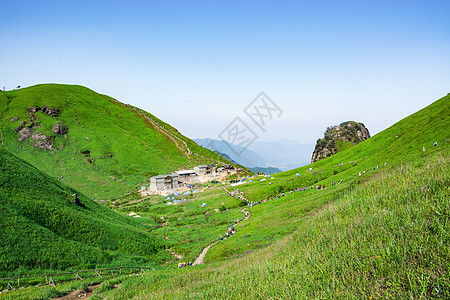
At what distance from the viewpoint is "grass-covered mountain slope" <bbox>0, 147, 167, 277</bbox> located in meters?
22.7

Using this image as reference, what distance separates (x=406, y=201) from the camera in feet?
29.7

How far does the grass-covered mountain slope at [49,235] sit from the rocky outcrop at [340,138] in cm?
15977

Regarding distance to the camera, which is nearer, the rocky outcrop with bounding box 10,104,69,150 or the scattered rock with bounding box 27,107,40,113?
the rocky outcrop with bounding box 10,104,69,150

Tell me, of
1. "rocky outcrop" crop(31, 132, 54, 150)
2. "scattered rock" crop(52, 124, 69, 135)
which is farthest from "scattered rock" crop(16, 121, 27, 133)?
"scattered rock" crop(52, 124, 69, 135)

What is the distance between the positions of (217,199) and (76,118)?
142 metres

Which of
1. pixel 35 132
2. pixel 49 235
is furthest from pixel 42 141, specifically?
pixel 49 235

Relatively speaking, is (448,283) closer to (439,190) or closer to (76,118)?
(439,190)

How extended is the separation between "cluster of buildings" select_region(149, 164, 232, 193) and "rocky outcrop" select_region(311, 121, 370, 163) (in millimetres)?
88397

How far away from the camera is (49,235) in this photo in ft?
85.9

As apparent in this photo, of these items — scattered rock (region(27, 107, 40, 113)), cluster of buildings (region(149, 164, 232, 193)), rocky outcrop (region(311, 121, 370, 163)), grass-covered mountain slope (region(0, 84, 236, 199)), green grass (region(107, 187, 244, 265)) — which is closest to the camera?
green grass (region(107, 187, 244, 265))

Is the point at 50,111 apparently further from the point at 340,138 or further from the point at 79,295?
the point at 340,138

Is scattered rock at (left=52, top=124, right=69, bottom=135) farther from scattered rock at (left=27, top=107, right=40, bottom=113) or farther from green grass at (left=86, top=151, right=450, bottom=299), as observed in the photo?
green grass at (left=86, top=151, right=450, bottom=299)

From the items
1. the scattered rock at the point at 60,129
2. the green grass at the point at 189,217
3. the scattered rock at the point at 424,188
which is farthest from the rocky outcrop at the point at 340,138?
the scattered rock at the point at 60,129

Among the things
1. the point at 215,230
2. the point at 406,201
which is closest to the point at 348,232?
the point at 406,201
